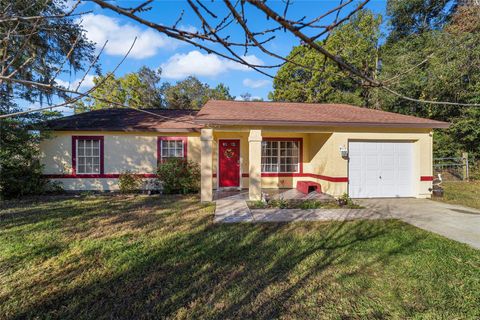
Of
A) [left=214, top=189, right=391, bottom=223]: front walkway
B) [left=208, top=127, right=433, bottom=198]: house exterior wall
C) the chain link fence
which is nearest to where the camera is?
[left=214, top=189, right=391, bottom=223]: front walkway

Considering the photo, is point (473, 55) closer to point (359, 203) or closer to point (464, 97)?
point (464, 97)

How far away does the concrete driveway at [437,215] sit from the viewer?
5367mm

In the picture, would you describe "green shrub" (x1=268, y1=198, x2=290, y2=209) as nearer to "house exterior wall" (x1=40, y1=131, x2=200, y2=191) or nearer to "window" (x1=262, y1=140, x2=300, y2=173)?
"window" (x1=262, y1=140, x2=300, y2=173)

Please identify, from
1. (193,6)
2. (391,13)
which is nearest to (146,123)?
(193,6)

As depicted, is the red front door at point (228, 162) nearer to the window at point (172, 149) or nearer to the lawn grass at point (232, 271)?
the window at point (172, 149)

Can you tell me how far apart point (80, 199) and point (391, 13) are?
24.4 meters

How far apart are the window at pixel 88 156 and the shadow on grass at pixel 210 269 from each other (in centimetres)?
448

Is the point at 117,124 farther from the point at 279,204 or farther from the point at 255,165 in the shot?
the point at 279,204

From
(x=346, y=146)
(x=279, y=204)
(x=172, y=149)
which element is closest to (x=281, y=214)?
(x=279, y=204)

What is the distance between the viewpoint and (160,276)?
357 centimetres

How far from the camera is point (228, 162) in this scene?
37.0 ft

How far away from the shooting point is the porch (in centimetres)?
924

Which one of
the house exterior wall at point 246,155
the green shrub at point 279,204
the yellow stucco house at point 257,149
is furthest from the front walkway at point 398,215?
the house exterior wall at point 246,155

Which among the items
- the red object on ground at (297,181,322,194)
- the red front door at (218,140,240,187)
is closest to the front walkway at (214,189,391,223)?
the red object on ground at (297,181,322,194)
